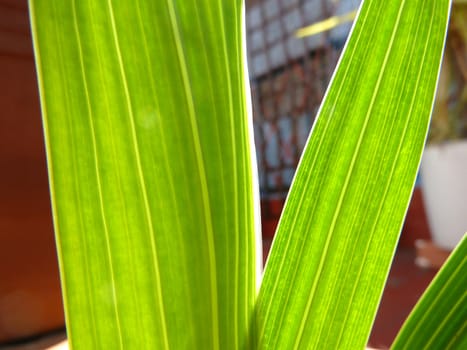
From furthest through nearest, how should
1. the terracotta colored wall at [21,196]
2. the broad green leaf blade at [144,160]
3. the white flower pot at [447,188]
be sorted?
the white flower pot at [447,188] → the terracotta colored wall at [21,196] → the broad green leaf blade at [144,160]

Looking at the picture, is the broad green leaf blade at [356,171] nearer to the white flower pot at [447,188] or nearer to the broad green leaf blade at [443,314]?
the broad green leaf blade at [443,314]

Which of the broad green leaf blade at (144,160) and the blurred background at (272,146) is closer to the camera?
the broad green leaf blade at (144,160)

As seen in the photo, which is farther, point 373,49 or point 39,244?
point 39,244

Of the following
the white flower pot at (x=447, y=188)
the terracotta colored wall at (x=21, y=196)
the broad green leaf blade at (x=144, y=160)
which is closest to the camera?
A: the broad green leaf blade at (x=144, y=160)

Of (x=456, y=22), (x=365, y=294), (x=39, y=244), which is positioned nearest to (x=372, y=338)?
(x=39, y=244)

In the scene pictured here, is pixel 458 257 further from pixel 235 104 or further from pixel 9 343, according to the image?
pixel 9 343

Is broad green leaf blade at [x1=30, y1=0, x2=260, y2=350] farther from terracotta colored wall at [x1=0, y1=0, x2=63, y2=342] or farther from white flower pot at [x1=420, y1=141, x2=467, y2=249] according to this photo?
white flower pot at [x1=420, y1=141, x2=467, y2=249]

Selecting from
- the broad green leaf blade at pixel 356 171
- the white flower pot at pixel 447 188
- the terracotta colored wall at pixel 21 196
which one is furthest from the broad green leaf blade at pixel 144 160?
the white flower pot at pixel 447 188

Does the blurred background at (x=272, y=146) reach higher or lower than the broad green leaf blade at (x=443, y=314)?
higher
